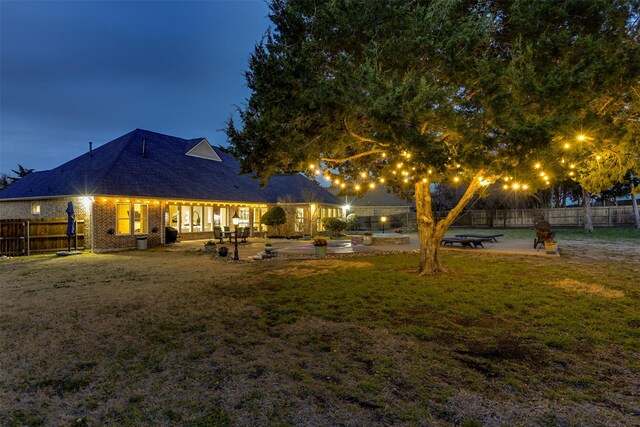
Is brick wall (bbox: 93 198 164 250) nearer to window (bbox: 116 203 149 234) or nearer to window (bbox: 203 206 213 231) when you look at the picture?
window (bbox: 116 203 149 234)

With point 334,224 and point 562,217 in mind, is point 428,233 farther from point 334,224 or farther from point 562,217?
point 562,217

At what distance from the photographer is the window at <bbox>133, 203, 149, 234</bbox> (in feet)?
62.4

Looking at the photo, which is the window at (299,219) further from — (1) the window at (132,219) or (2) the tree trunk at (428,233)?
(2) the tree trunk at (428,233)

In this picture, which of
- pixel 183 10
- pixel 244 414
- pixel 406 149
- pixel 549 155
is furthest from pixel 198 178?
pixel 183 10

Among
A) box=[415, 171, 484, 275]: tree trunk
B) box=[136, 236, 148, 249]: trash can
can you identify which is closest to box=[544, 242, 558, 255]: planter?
box=[415, 171, 484, 275]: tree trunk

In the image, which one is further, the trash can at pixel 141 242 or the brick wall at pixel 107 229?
the trash can at pixel 141 242

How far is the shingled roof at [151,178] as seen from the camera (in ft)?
59.9

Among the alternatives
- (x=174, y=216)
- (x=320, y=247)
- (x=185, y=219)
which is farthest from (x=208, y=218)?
(x=320, y=247)

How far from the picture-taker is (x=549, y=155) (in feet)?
26.8

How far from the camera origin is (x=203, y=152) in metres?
26.8

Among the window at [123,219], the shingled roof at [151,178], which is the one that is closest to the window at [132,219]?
the window at [123,219]

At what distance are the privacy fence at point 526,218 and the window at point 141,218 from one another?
2518 cm

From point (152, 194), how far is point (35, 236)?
5.54m

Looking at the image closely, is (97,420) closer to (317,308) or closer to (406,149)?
(317,308)
